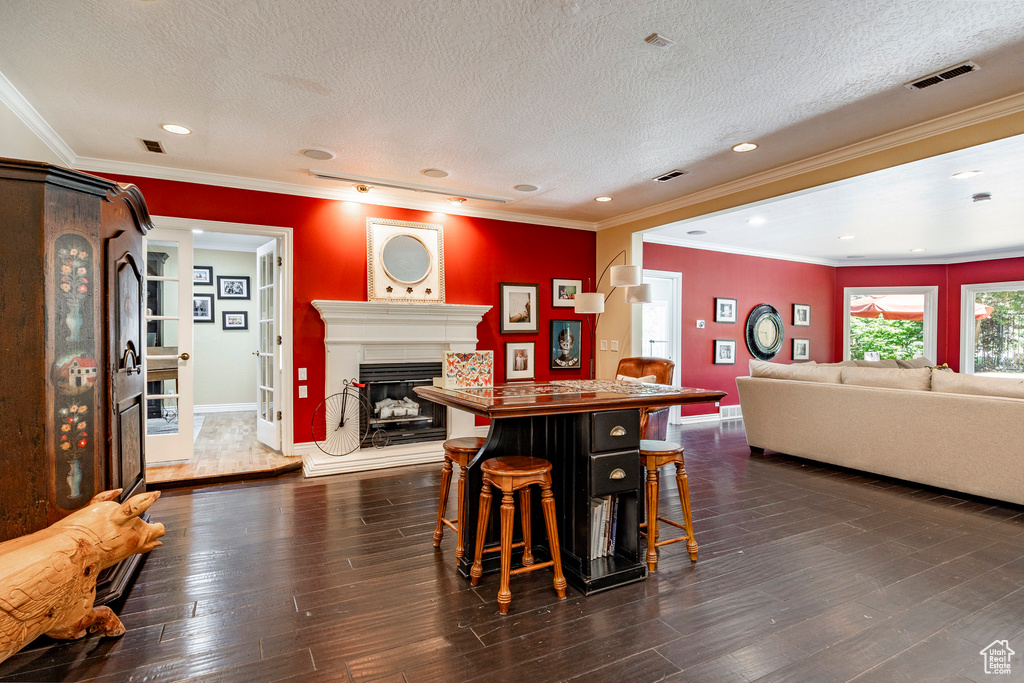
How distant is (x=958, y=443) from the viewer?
3.75 metres

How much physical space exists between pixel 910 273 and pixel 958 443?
6.09 metres

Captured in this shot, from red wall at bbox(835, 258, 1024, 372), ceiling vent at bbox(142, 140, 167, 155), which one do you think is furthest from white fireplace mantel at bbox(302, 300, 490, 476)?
red wall at bbox(835, 258, 1024, 372)

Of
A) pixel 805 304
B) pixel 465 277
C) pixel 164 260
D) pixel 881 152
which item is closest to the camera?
pixel 881 152

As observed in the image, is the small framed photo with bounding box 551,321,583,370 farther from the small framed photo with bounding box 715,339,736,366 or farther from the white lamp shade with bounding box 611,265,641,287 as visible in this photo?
the small framed photo with bounding box 715,339,736,366

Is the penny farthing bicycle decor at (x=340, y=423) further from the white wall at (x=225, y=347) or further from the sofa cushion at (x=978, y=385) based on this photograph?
the sofa cushion at (x=978, y=385)

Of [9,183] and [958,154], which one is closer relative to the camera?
[9,183]

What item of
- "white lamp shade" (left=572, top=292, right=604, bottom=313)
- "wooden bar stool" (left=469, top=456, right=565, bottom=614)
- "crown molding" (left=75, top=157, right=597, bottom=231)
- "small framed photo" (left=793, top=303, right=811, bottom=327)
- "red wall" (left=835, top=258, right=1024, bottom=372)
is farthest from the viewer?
"small framed photo" (left=793, top=303, right=811, bottom=327)

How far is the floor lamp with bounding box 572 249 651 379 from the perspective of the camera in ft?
14.5

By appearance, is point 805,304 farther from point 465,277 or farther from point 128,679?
point 128,679

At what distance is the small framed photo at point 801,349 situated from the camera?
27.1 ft

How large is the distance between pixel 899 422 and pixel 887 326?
19.0 ft

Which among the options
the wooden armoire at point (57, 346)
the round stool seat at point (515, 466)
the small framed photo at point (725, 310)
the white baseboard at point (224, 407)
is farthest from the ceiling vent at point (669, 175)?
the white baseboard at point (224, 407)

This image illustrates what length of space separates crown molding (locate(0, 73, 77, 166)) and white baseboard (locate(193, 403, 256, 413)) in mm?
4457

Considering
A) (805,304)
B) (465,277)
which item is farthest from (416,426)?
(805,304)
